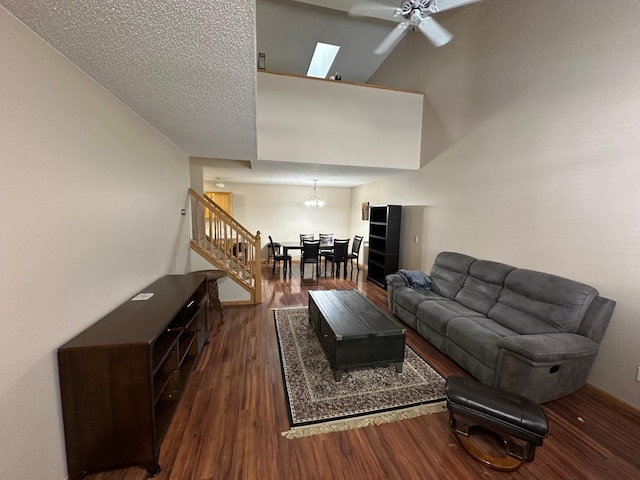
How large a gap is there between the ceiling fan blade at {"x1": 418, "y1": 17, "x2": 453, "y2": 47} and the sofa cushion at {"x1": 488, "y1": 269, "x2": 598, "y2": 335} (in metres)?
3.12

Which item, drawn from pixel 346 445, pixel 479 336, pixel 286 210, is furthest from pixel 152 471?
pixel 286 210

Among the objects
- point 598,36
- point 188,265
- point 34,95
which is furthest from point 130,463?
point 598,36

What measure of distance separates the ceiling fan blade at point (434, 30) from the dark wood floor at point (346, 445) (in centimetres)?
425

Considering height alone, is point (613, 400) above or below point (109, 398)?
below

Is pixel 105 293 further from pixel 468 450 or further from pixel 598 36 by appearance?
pixel 598 36

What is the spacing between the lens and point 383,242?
5410 millimetres

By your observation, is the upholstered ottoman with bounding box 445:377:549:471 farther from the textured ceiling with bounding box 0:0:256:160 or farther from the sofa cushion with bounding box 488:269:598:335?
the textured ceiling with bounding box 0:0:256:160

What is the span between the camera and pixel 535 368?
6.21 feet

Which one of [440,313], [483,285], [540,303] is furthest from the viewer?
[483,285]

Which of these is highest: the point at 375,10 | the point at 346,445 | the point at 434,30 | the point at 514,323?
the point at 375,10

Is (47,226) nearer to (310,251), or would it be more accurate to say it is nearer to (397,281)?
(397,281)

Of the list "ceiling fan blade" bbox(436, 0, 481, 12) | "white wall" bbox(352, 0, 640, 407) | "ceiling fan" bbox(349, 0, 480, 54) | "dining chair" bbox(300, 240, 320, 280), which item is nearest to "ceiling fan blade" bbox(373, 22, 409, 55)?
"ceiling fan" bbox(349, 0, 480, 54)

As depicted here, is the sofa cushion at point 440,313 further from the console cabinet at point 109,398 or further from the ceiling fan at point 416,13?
the ceiling fan at point 416,13

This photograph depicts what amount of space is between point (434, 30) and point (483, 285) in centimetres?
336
